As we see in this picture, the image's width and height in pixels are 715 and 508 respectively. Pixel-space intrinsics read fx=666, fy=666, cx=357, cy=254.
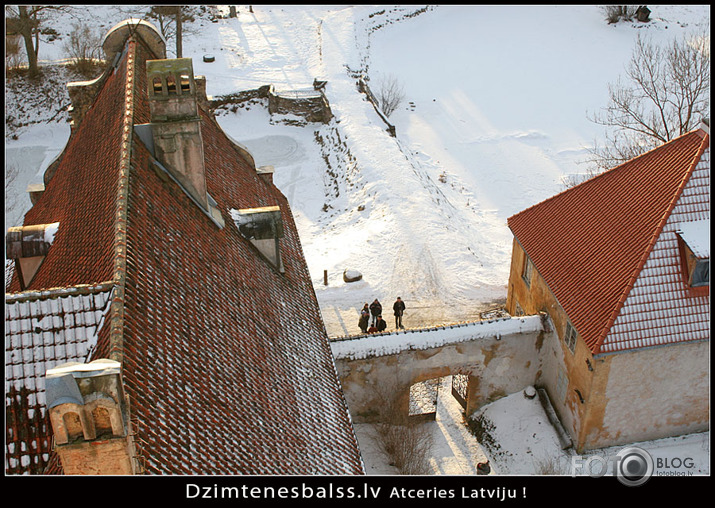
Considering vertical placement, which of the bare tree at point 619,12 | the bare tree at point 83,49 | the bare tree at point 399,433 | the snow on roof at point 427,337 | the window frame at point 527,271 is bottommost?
the bare tree at point 399,433

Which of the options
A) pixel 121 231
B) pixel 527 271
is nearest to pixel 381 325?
pixel 527 271

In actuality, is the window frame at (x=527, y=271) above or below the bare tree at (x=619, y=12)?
below

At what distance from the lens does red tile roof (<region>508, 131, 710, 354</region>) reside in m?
17.5

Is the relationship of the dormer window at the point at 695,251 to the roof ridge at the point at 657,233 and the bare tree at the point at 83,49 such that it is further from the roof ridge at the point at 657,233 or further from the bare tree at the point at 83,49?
the bare tree at the point at 83,49

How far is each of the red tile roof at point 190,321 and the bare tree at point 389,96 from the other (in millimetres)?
32145

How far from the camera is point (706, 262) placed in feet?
56.4

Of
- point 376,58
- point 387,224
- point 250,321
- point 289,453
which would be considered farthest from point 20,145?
point 289,453

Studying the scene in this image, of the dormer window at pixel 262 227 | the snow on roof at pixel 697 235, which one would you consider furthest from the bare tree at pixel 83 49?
the snow on roof at pixel 697 235

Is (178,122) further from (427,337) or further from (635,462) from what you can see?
(635,462)

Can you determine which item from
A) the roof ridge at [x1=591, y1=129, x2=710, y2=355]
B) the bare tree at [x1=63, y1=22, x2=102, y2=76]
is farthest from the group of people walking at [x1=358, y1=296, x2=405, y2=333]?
the bare tree at [x1=63, y1=22, x2=102, y2=76]

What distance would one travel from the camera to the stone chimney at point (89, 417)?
7.45 meters

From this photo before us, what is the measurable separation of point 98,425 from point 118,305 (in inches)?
111

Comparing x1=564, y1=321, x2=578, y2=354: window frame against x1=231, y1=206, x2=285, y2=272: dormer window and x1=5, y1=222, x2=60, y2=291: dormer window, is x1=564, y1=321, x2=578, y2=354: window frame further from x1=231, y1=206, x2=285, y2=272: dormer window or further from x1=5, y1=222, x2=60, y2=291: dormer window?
x1=5, y1=222, x2=60, y2=291: dormer window

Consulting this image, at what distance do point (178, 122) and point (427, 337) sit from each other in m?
9.66
